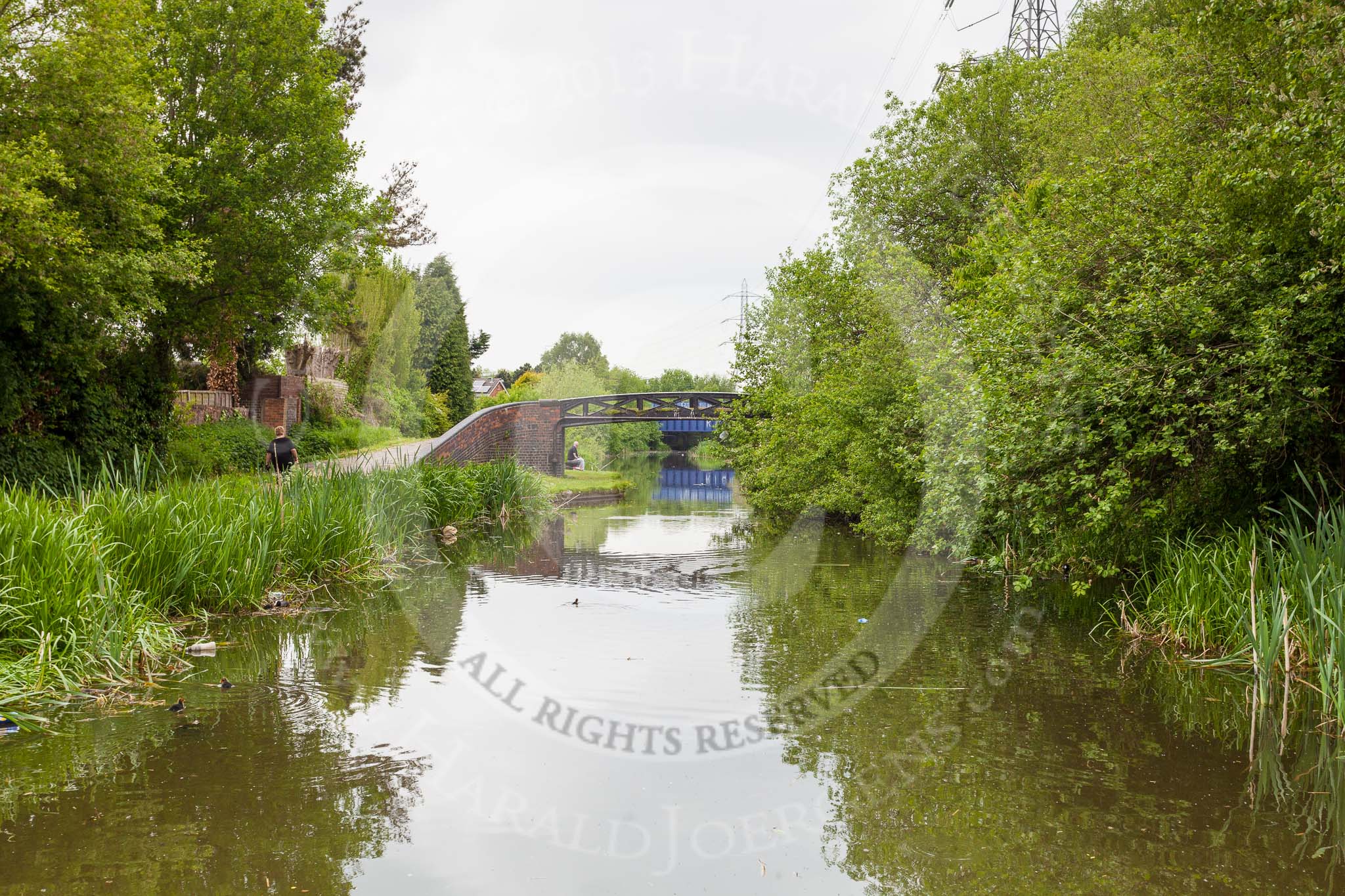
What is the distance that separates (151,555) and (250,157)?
46.3 feet

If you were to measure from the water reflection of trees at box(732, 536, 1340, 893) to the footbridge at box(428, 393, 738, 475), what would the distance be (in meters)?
14.6

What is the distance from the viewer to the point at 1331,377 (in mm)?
6715

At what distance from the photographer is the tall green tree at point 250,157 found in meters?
18.3

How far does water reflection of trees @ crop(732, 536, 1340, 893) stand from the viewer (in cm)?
380

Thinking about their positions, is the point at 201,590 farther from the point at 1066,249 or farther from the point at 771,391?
the point at 771,391

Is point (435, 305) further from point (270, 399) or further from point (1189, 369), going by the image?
point (1189, 369)

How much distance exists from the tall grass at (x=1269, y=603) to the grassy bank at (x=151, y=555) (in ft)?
23.9

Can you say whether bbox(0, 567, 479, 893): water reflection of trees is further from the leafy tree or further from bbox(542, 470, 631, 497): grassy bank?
the leafy tree

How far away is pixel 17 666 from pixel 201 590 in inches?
99.6

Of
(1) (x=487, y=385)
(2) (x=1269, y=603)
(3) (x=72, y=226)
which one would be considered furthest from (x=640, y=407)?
(2) (x=1269, y=603)

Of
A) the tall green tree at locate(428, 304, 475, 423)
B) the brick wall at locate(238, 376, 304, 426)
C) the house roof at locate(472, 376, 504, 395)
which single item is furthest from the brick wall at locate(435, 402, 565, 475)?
the house roof at locate(472, 376, 504, 395)

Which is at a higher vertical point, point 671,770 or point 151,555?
point 151,555

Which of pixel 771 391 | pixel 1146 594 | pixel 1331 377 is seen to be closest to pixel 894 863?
pixel 1331 377

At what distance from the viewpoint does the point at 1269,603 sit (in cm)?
620
